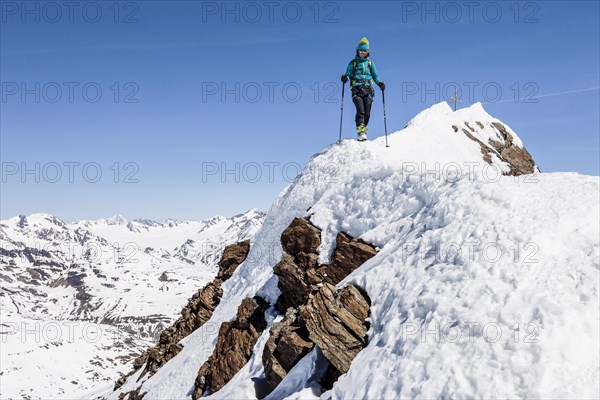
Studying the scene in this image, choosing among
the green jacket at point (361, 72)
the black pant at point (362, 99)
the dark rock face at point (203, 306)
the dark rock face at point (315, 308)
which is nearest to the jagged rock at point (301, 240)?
the dark rock face at point (315, 308)

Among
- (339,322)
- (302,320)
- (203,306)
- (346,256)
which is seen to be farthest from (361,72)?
(203,306)

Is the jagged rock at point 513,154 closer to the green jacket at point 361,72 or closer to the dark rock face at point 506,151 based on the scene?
the dark rock face at point 506,151

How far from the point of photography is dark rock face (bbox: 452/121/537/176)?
36688 millimetres

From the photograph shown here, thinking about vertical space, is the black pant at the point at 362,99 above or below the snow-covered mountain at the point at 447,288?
above

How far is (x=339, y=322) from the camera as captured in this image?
1463 cm

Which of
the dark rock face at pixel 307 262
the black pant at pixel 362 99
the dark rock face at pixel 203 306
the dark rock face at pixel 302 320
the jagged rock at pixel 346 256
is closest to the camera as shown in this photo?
the dark rock face at pixel 302 320

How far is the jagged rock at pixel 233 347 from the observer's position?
22.9 metres

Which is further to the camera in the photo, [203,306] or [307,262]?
[203,306]

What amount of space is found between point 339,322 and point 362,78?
1678 centimetres

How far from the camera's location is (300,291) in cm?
2159

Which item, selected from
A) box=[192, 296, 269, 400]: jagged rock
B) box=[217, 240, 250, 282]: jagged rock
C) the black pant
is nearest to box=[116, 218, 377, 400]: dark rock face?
box=[192, 296, 269, 400]: jagged rock

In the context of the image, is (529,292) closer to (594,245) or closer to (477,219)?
(594,245)

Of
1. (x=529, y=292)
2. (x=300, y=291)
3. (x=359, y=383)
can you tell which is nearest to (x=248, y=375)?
(x=300, y=291)

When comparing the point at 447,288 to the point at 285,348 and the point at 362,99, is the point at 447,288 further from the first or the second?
the point at 362,99
